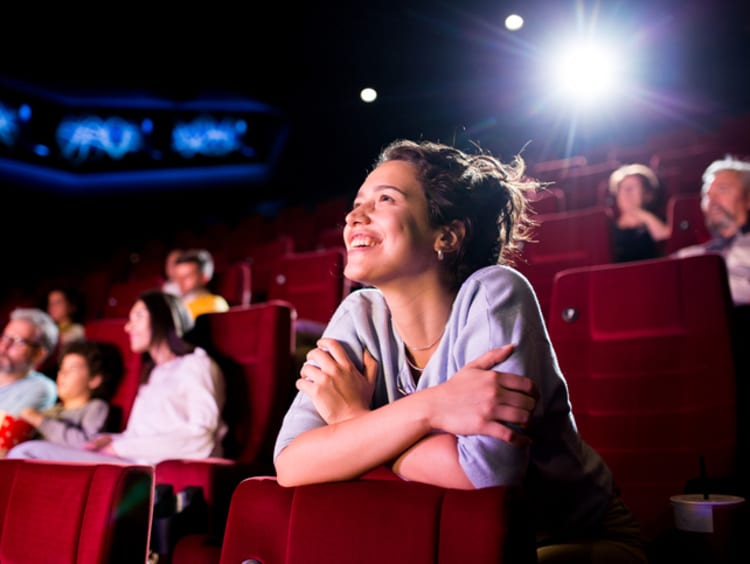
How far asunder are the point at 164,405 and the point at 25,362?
0.25 metres

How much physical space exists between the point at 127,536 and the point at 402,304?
15cm

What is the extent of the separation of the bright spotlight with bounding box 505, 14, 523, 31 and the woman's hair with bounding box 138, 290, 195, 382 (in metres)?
1.13

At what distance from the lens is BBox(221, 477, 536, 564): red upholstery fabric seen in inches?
8.0

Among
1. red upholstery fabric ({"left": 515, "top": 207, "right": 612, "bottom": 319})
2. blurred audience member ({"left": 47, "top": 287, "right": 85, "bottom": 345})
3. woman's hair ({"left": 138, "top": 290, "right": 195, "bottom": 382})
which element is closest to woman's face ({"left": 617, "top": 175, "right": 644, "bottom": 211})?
red upholstery fabric ({"left": 515, "top": 207, "right": 612, "bottom": 319})

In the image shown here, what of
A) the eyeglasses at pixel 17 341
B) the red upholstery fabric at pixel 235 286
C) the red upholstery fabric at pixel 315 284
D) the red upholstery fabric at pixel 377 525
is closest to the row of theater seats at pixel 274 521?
the red upholstery fabric at pixel 377 525

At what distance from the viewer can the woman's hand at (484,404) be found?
0.80 feet

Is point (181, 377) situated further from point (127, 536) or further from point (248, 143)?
point (248, 143)

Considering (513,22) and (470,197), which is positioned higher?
(513,22)

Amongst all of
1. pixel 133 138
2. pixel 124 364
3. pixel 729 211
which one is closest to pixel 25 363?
pixel 124 364

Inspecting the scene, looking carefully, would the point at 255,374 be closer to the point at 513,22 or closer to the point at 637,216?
the point at 637,216

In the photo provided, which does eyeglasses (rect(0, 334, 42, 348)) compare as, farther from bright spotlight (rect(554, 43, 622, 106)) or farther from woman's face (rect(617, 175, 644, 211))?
bright spotlight (rect(554, 43, 622, 106))

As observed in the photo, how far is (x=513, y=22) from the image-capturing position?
152 cm

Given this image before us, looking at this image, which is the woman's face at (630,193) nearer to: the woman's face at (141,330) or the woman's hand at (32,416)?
the woman's face at (141,330)

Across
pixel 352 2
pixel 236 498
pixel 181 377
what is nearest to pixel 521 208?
pixel 236 498
